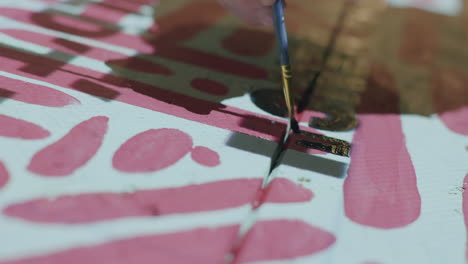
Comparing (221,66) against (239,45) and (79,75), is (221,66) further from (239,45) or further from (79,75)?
(79,75)

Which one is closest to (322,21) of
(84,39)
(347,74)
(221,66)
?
(347,74)

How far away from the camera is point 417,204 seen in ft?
1.75

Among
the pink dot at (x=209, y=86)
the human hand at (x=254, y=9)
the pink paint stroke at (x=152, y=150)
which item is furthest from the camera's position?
the pink dot at (x=209, y=86)

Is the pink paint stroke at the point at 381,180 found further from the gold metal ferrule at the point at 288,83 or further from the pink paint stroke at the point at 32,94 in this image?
the pink paint stroke at the point at 32,94

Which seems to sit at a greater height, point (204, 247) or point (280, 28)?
point (280, 28)

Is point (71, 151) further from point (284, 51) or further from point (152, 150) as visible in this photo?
point (284, 51)

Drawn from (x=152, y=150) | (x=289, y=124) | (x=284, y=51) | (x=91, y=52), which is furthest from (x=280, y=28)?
(x=91, y=52)

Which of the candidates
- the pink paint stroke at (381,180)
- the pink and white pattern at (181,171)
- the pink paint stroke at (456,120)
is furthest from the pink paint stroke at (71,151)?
the pink paint stroke at (456,120)

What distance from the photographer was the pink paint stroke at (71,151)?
476 mm

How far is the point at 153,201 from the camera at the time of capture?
0.46 m

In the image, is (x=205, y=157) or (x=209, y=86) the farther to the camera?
(x=209, y=86)

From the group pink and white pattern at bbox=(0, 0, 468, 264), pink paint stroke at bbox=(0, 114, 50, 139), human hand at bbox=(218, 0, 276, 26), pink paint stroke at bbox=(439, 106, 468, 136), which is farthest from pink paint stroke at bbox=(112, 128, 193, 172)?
pink paint stroke at bbox=(439, 106, 468, 136)

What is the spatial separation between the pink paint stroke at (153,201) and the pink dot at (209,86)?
24cm

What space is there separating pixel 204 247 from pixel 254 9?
1.25 feet
